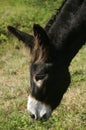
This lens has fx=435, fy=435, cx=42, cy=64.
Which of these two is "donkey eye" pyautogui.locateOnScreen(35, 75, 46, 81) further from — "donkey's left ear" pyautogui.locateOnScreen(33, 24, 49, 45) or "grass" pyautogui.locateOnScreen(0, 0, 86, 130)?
"donkey's left ear" pyautogui.locateOnScreen(33, 24, 49, 45)

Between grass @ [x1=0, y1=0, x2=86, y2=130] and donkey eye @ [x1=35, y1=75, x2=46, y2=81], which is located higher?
donkey eye @ [x1=35, y1=75, x2=46, y2=81]

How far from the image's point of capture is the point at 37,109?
550cm

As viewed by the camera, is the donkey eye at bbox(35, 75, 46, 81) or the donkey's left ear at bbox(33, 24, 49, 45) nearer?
the donkey's left ear at bbox(33, 24, 49, 45)

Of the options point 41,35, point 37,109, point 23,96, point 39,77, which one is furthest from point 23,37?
point 23,96

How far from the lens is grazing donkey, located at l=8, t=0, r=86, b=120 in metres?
5.45

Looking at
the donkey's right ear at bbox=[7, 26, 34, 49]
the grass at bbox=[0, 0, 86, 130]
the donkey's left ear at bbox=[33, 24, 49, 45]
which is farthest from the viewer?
the grass at bbox=[0, 0, 86, 130]

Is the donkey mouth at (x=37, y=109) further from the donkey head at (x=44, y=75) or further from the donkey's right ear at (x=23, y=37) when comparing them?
the donkey's right ear at (x=23, y=37)

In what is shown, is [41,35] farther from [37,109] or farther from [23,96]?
[23,96]

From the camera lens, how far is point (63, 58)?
5648 millimetres

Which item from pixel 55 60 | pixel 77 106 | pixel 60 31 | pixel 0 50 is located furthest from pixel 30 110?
pixel 0 50

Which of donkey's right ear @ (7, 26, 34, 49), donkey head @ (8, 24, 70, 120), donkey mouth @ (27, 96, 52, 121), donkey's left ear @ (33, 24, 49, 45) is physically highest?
donkey's left ear @ (33, 24, 49, 45)

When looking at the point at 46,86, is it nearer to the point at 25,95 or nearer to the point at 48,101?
the point at 48,101

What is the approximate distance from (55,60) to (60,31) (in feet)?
1.26

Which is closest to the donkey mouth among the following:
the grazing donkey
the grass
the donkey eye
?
the grazing donkey
